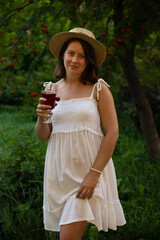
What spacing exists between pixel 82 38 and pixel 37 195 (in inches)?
80.1

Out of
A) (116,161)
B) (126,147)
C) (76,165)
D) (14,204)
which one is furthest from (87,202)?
(126,147)

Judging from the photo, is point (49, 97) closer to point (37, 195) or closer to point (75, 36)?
point (75, 36)

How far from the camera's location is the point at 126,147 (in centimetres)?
553

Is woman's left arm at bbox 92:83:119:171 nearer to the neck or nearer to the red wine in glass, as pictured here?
the neck

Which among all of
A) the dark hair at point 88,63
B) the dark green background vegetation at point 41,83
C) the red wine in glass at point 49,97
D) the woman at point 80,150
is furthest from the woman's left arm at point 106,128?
the dark green background vegetation at point 41,83

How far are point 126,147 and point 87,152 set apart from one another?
357 cm

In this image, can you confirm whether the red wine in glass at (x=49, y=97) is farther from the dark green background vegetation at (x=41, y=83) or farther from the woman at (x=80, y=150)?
the dark green background vegetation at (x=41, y=83)

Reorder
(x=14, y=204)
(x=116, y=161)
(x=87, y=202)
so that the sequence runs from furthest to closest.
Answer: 1. (x=116, y=161)
2. (x=14, y=204)
3. (x=87, y=202)

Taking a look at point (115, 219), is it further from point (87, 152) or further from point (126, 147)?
point (126, 147)

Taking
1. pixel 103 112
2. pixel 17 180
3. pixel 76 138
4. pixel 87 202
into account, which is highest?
pixel 103 112

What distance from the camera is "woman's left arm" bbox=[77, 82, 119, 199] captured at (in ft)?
6.56

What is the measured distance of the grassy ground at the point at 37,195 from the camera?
9.26ft

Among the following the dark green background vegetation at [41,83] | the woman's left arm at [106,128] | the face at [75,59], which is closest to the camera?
the woman's left arm at [106,128]

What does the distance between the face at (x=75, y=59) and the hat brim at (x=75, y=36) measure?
0.22 ft
